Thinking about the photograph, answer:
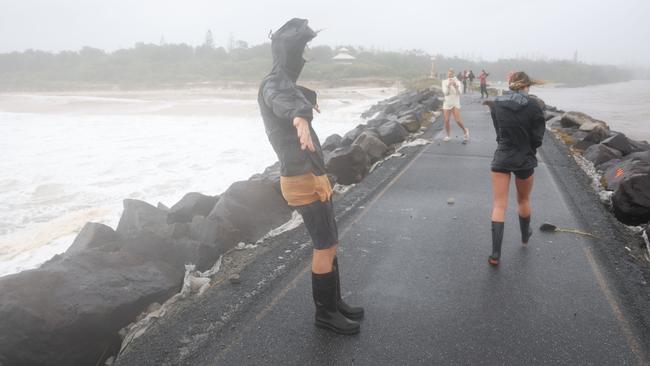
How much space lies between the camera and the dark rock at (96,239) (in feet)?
15.9

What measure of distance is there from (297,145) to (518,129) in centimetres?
248

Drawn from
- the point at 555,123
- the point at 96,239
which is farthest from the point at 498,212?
the point at 555,123

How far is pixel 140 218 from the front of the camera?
558 cm

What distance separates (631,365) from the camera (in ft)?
9.66

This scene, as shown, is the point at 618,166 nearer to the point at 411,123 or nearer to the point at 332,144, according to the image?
the point at 332,144

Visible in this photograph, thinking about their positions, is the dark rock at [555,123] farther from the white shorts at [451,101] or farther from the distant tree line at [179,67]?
the distant tree line at [179,67]

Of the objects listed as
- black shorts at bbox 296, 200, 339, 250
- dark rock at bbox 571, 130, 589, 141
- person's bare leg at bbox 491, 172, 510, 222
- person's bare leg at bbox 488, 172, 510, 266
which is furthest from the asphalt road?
dark rock at bbox 571, 130, 589, 141

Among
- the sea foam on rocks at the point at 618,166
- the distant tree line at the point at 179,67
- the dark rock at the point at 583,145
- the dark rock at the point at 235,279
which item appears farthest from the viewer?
the distant tree line at the point at 179,67

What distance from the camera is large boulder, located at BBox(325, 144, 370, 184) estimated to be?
7.84m

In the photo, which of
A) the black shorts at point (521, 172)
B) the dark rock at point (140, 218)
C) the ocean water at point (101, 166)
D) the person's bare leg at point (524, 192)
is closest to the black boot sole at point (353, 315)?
the black shorts at point (521, 172)

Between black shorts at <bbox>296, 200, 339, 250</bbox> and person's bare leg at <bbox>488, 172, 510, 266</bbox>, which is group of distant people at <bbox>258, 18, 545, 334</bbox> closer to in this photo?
black shorts at <bbox>296, 200, 339, 250</bbox>

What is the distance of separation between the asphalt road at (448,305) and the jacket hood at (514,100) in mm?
1555

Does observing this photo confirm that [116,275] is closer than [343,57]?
Yes

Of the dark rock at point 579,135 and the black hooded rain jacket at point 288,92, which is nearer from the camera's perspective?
the black hooded rain jacket at point 288,92
